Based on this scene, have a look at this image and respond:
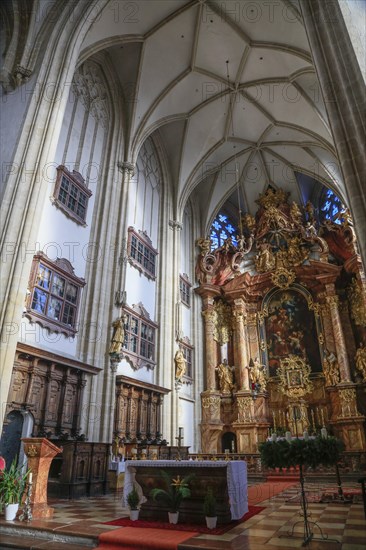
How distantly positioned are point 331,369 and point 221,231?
36.9 ft

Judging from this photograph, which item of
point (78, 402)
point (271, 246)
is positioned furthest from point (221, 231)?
point (78, 402)

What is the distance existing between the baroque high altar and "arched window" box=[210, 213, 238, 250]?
5.94 feet

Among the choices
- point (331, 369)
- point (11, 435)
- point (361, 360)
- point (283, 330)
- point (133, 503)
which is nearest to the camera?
point (133, 503)

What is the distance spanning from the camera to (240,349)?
794 inches

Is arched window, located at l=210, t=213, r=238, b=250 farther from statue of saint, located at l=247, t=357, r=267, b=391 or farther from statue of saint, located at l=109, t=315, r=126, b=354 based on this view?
statue of saint, located at l=109, t=315, r=126, b=354

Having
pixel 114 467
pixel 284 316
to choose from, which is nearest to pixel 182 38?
pixel 284 316

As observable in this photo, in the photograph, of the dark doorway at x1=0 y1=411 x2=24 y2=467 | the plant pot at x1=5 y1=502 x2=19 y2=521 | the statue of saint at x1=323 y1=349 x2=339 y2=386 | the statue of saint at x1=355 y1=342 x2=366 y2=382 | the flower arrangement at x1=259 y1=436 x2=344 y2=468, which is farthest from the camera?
the statue of saint at x1=323 y1=349 x2=339 y2=386

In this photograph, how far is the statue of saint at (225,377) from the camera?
19766 mm

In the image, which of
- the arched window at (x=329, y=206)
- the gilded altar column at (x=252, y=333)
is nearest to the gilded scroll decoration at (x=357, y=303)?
the arched window at (x=329, y=206)

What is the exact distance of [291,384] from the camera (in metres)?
19.0

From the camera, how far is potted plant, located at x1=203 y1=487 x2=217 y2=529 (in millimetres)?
5770

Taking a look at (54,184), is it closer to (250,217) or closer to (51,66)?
(51,66)

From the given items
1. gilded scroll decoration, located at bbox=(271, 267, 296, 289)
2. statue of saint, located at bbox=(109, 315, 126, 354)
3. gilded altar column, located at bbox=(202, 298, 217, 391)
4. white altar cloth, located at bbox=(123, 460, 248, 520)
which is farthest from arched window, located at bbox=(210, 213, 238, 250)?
white altar cloth, located at bbox=(123, 460, 248, 520)

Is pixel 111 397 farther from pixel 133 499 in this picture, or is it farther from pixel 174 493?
pixel 174 493
